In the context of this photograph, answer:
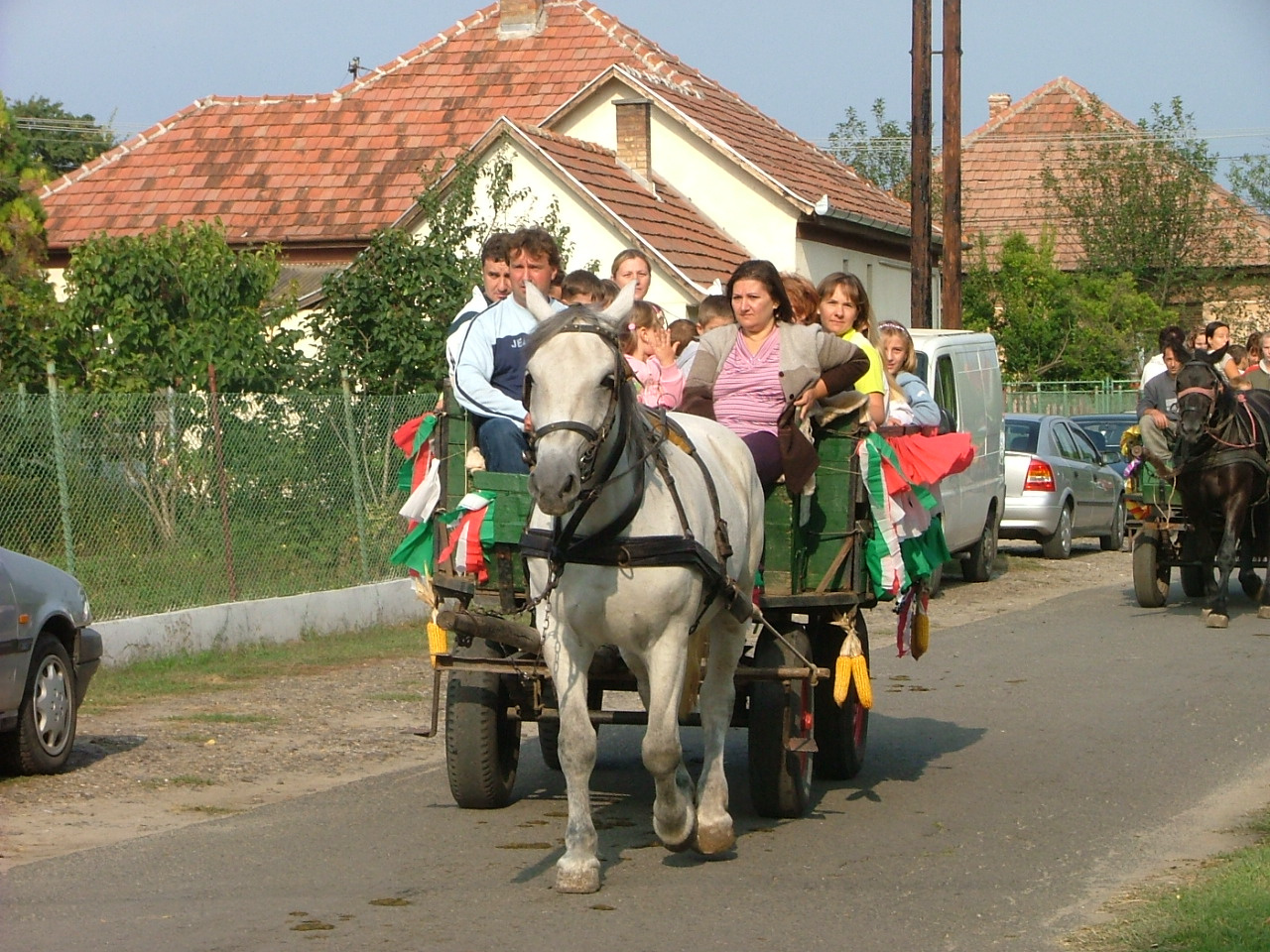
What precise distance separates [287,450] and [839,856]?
8.67 metres

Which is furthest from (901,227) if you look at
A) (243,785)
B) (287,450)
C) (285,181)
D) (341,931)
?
(341,931)

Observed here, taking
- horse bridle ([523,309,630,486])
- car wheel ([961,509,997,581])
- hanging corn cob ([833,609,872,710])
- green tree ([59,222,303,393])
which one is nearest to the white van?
car wheel ([961,509,997,581])

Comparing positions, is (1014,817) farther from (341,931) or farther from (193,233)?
(193,233)

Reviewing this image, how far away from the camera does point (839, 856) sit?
22.3 feet

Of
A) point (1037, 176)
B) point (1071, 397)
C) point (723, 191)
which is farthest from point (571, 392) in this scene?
point (1037, 176)

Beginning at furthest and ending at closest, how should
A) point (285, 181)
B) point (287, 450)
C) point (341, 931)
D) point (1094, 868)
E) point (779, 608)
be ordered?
Answer: point (285, 181)
point (287, 450)
point (779, 608)
point (1094, 868)
point (341, 931)

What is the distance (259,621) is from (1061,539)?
11.7 metres

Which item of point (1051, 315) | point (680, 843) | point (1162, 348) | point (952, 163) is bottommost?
point (680, 843)

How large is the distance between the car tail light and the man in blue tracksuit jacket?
14.5 m

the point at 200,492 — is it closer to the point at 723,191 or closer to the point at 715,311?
the point at 715,311

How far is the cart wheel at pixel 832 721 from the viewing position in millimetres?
8250

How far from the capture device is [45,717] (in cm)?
868

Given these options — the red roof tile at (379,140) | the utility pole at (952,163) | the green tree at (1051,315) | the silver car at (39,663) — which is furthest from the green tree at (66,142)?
the silver car at (39,663)

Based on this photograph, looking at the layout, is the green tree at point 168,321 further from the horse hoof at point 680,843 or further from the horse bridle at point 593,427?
the horse bridle at point 593,427
